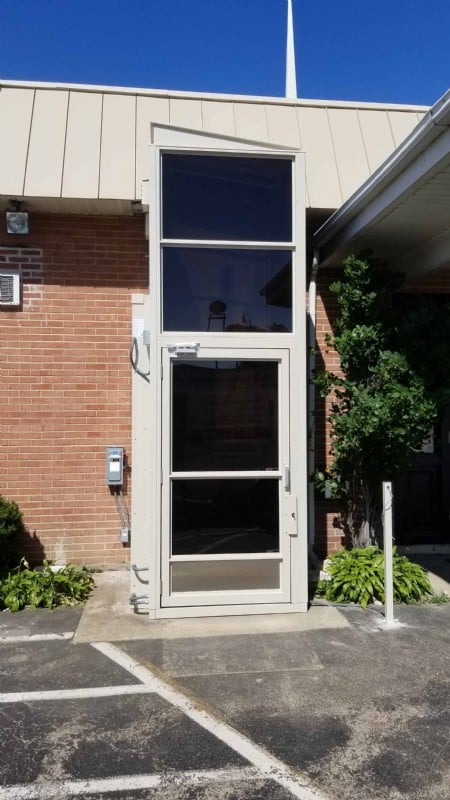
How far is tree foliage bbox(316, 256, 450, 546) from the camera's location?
16.7ft

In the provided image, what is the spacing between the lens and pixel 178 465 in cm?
477

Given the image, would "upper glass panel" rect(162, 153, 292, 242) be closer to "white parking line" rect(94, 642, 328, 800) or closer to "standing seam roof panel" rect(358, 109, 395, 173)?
"standing seam roof panel" rect(358, 109, 395, 173)

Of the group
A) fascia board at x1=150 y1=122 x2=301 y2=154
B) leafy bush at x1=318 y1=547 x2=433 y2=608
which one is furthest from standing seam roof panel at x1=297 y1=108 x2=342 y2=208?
leafy bush at x1=318 y1=547 x2=433 y2=608

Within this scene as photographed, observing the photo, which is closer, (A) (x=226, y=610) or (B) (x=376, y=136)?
(A) (x=226, y=610)

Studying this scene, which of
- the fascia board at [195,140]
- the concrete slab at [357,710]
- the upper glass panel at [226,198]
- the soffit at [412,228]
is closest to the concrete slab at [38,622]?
the concrete slab at [357,710]

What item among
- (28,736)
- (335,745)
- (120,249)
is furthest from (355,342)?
(28,736)

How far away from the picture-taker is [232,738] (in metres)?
3.08

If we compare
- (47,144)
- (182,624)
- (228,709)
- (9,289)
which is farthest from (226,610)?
(47,144)

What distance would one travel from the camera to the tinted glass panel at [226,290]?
4.80m

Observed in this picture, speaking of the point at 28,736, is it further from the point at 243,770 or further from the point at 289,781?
the point at 289,781

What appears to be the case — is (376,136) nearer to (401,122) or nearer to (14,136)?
(401,122)

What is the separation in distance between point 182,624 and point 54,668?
1.08m

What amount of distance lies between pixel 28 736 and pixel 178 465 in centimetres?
221

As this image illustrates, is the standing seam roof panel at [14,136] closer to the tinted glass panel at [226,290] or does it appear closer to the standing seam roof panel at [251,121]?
the tinted glass panel at [226,290]
